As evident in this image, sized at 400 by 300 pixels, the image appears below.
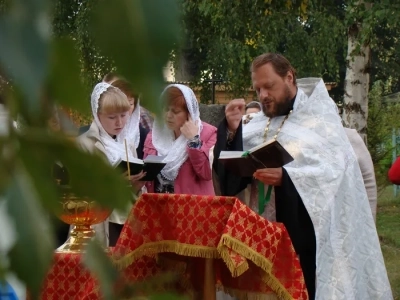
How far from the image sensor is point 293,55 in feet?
44.9

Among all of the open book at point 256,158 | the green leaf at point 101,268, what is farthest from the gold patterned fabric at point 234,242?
the green leaf at point 101,268

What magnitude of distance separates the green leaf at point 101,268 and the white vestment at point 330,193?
3337 mm

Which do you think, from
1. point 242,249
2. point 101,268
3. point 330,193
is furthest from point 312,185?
point 101,268

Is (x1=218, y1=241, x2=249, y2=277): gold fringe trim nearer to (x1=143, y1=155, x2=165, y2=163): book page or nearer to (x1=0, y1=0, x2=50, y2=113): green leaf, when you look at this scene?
(x1=143, y1=155, x2=165, y2=163): book page

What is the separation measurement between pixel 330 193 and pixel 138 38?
352 cm

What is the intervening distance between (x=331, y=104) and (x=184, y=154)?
2.41 feet

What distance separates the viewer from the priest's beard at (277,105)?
12.3 ft

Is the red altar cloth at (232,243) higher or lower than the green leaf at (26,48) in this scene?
lower

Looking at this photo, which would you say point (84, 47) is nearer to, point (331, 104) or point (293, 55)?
point (331, 104)

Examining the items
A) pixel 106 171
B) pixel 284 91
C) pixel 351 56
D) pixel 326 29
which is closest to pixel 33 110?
pixel 106 171

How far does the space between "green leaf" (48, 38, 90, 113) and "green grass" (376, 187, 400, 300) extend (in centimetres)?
588

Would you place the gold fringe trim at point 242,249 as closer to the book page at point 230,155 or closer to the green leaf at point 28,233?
the book page at point 230,155

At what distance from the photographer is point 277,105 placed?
12.4 ft

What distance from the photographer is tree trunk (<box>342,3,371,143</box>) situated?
31.2 feet
